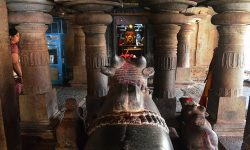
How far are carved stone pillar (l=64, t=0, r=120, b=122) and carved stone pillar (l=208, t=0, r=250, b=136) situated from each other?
1.95 meters

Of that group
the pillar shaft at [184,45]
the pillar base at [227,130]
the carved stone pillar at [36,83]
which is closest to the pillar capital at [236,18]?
the pillar base at [227,130]

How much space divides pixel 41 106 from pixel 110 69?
2.47 meters

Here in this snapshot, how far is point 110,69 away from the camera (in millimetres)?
2617

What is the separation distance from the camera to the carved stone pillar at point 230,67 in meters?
4.18

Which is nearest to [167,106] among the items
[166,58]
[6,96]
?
[166,58]

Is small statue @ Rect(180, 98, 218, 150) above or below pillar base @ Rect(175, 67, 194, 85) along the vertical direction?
above

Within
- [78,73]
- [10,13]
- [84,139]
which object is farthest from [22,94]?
[78,73]

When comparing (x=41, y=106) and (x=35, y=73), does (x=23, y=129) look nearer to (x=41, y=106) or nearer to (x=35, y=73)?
(x=41, y=106)

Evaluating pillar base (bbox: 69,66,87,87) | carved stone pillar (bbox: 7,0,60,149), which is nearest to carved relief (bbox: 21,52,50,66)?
carved stone pillar (bbox: 7,0,60,149)

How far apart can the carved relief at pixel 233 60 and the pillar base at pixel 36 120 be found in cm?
322

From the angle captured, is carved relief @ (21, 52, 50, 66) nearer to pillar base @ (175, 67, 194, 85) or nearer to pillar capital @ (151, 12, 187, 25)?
pillar capital @ (151, 12, 187, 25)

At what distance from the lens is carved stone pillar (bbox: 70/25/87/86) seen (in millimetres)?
9484

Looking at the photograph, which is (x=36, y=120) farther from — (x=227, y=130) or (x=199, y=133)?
(x=227, y=130)

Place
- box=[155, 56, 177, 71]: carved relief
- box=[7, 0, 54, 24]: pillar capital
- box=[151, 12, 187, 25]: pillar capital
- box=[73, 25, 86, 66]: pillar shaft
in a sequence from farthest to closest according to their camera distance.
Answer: box=[73, 25, 86, 66]: pillar shaft < box=[155, 56, 177, 71]: carved relief < box=[151, 12, 187, 25]: pillar capital < box=[7, 0, 54, 24]: pillar capital
